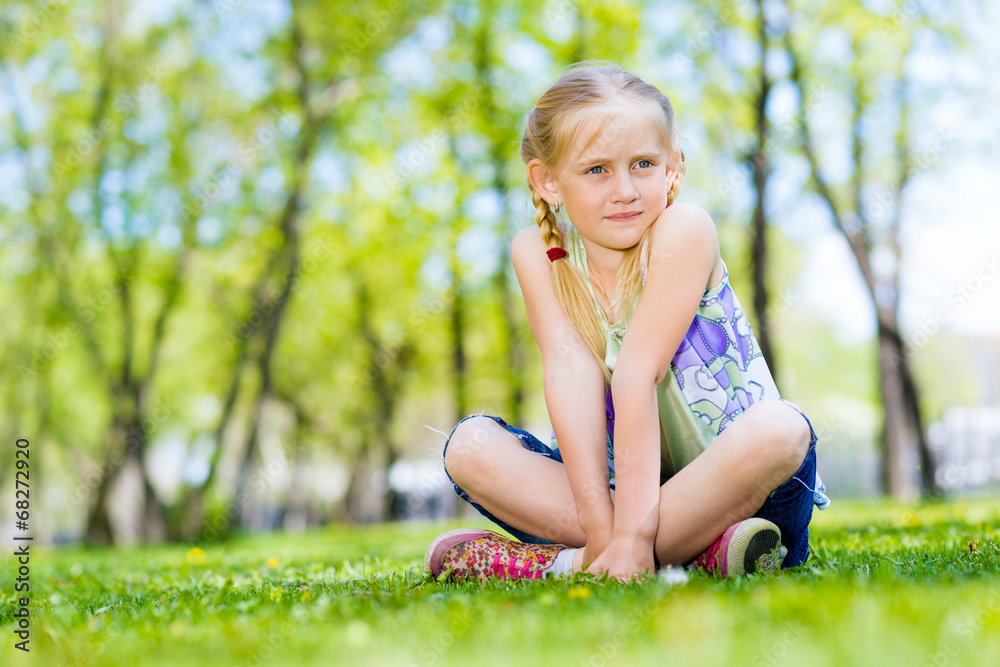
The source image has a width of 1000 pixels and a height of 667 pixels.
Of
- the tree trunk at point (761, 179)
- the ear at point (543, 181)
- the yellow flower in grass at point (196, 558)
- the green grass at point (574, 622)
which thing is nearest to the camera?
the green grass at point (574, 622)

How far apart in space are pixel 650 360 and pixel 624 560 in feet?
2.21

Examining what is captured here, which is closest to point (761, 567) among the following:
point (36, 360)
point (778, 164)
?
point (778, 164)

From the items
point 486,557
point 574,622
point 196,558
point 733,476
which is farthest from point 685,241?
point 196,558

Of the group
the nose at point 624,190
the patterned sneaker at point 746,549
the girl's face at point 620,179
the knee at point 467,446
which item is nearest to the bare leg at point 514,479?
the knee at point 467,446

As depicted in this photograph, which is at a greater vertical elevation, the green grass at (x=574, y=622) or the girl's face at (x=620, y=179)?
the girl's face at (x=620, y=179)

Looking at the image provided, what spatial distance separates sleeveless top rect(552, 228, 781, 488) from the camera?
3111 mm

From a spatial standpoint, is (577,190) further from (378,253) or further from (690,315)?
(378,253)

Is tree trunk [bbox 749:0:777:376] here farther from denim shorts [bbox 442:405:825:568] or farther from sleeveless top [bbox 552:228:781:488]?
denim shorts [bbox 442:405:825:568]

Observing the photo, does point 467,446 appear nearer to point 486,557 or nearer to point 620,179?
point 486,557

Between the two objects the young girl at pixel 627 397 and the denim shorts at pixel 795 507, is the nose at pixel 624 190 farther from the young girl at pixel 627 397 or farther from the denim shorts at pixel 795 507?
the denim shorts at pixel 795 507

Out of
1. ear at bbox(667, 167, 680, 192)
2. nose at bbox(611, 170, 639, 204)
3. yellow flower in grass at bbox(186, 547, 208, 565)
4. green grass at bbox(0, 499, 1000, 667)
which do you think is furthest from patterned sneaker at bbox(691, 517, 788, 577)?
yellow flower in grass at bbox(186, 547, 208, 565)

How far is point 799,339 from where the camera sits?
3803 cm

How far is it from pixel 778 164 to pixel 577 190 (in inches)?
464

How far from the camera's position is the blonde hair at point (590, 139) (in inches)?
126
